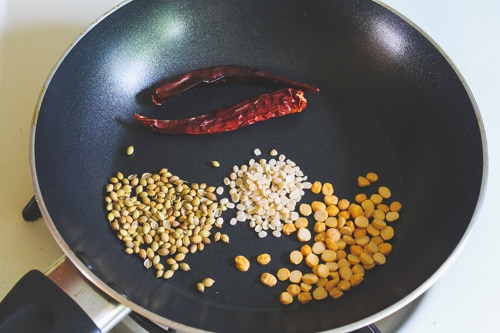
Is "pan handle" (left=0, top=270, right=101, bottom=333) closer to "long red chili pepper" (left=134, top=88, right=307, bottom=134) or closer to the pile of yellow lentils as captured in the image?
the pile of yellow lentils

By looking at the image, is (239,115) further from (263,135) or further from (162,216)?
(162,216)

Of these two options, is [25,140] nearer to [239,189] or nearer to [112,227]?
[112,227]

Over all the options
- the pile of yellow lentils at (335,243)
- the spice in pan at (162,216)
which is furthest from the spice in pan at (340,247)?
the spice in pan at (162,216)

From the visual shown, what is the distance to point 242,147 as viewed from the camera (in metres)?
0.96

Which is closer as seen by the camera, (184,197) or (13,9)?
(184,197)

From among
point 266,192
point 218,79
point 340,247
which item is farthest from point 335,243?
point 218,79

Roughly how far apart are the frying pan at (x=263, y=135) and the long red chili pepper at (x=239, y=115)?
0.05 feet

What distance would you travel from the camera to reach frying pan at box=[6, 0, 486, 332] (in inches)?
31.1

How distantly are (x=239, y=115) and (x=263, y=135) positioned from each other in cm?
6

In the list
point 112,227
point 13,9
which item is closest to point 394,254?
point 112,227

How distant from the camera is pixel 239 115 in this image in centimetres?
97

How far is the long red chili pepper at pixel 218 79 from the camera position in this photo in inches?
38.8

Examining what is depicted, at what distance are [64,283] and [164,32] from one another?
1.66 feet

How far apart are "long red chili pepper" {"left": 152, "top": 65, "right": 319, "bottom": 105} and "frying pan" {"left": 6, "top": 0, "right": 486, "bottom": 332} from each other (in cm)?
2
